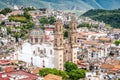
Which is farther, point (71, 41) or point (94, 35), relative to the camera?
point (94, 35)

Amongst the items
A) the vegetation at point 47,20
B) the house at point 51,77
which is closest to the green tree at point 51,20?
the vegetation at point 47,20

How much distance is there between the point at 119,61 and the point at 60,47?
10.1m

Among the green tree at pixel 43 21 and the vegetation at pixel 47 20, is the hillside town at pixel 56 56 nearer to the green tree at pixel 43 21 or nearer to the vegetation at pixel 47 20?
the green tree at pixel 43 21

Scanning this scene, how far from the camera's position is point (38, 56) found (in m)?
50.3

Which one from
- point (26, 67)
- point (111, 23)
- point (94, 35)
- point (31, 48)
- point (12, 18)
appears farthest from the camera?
point (111, 23)

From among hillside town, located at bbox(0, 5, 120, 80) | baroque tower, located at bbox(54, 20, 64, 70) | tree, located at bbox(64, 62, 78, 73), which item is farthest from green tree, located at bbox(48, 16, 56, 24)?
tree, located at bbox(64, 62, 78, 73)

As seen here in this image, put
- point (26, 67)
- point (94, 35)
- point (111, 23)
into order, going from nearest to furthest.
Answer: point (26, 67) < point (94, 35) < point (111, 23)

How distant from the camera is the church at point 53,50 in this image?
4838cm

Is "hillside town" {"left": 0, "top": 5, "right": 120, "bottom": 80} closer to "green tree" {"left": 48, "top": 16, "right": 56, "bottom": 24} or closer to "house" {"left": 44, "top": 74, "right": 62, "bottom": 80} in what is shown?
"house" {"left": 44, "top": 74, "right": 62, "bottom": 80}

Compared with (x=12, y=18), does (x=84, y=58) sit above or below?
below

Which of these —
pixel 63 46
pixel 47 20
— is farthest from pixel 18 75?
pixel 47 20

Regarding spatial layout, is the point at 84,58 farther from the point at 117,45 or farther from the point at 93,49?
the point at 117,45

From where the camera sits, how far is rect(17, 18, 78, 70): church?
159 ft

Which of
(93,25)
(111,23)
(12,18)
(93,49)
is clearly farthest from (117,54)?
(111,23)
